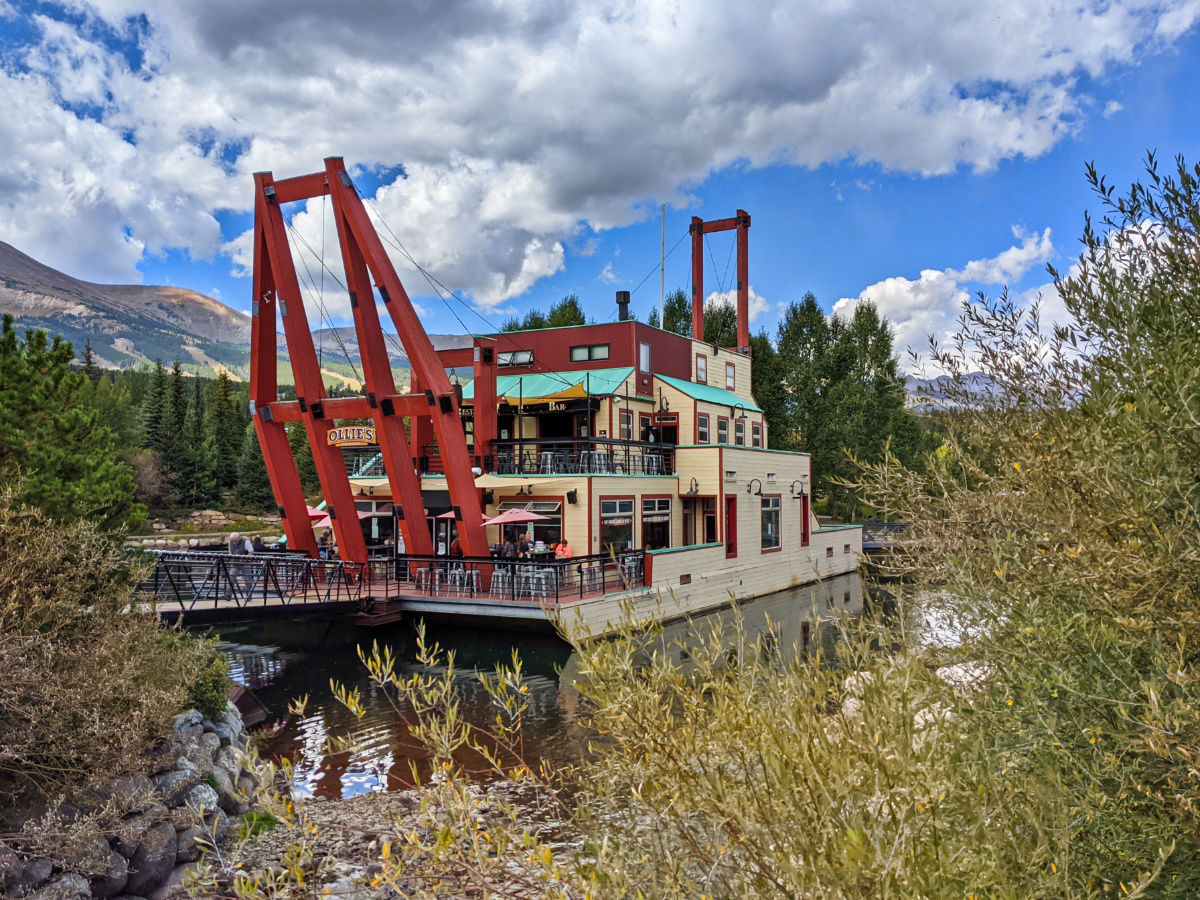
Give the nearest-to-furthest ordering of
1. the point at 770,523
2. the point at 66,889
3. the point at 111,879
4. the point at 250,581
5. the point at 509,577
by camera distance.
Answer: the point at 66,889 < the point at 111,879 < the point at 250,581 < the point at 509,577 < the point at 770,523

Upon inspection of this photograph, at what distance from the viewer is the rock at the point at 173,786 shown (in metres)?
7.77

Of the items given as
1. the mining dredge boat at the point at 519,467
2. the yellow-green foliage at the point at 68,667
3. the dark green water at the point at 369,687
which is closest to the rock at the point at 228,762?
the dark green water at the point at 369,687

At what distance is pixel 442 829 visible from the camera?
2.94 metres

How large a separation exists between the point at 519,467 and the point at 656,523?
4.36m

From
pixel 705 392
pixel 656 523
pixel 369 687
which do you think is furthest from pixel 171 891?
pixel 705 392

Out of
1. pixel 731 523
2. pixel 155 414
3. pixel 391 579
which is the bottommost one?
pixel 391 579

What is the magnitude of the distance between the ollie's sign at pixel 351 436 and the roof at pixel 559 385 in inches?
184

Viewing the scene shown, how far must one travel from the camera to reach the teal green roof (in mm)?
25477

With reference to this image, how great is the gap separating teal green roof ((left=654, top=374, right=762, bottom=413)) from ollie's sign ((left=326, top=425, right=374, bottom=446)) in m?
10.4

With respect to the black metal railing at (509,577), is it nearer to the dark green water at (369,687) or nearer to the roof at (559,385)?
the dark green water at (369,687)

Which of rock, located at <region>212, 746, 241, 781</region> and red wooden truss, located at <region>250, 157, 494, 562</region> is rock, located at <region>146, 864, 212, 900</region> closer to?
rock, located at <region>212, 746, 241, 781</region>

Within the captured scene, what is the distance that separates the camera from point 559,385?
79.6 feet

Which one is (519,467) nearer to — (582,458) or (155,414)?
(582,458)

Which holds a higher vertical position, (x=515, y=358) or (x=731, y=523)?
(x=515, y=358)
